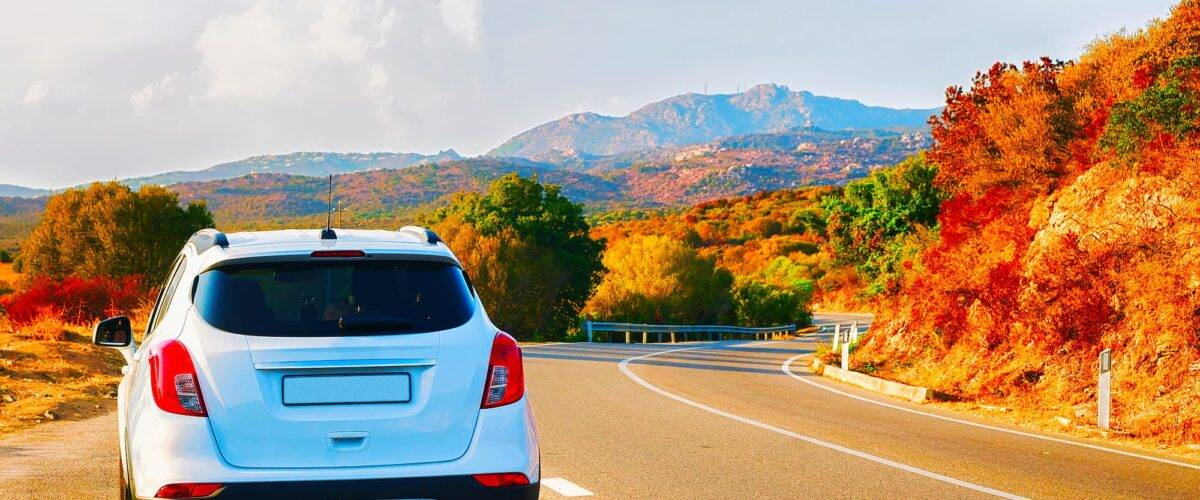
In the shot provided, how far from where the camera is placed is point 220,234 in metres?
6.05

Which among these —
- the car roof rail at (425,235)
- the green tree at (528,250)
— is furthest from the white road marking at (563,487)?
the green tree at (528,250)

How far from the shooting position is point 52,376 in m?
17.2

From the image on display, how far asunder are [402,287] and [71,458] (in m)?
5.52

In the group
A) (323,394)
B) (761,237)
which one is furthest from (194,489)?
(761,237)

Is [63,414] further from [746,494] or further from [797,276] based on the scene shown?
[797,276]

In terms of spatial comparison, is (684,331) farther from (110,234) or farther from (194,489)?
(194,489)

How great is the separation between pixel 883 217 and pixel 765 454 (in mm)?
21412

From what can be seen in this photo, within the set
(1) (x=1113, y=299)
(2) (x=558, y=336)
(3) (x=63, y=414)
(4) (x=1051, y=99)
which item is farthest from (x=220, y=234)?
(2) (x=558, y=336)

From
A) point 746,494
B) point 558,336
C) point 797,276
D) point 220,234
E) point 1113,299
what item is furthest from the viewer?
point 797,276

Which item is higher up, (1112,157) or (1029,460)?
(1112,157)

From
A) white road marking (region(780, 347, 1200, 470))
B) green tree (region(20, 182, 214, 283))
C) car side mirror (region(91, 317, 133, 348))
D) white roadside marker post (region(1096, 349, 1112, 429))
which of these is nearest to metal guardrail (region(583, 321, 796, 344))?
green tree (region(20, 182, 214, 283))

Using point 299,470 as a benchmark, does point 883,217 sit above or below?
above

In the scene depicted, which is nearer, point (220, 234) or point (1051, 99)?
point (220, 234)

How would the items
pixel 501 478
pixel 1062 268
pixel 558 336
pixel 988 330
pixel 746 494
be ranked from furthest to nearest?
pixel 558 336, pixel 988 330, pixel 1062 268, pixel 746 494, pixel 501 478
